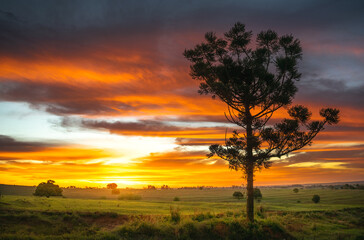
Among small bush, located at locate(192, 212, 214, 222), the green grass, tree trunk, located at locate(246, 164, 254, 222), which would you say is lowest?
the green grass

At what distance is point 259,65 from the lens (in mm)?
22422

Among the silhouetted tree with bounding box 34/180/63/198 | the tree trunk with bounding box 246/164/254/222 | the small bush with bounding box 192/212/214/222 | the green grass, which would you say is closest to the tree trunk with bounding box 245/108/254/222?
the tree trunk with bounding box 246/164/254/222

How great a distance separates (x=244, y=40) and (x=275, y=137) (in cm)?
854

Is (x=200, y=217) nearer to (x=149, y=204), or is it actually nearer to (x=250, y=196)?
(x=250, y=196)

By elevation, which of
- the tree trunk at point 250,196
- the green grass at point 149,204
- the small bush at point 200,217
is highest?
the tree trunk at point 250,196

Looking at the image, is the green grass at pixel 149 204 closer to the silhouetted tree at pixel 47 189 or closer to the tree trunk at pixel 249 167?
the silhouetted tree at pixel 47 189

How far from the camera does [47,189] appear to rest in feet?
185

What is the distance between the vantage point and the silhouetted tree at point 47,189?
55.5m

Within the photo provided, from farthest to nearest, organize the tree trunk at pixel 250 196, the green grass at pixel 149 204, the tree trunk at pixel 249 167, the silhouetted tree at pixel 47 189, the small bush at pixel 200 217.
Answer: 1. the silhouetted tree at pixel 47 189
2. the green grass at pixel 149 204
3. the small bush at pixel 200 217
4. the tree trunk at pixel 249 167
5. the tree trunk at pixel 250 196

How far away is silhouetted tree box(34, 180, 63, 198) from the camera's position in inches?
2185

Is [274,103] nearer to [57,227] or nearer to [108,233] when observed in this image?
[108,233]

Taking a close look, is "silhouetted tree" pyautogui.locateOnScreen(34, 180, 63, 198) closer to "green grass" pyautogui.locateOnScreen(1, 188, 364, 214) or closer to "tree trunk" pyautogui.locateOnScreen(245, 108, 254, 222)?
"green grass" pyautogui.locateOnScreen(1, 188, 364, 214)

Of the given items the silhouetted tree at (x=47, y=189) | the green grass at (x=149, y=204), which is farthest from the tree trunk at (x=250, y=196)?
the silhouetted tree at (x=47, y=189)

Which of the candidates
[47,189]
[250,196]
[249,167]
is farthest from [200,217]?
[47,189]
